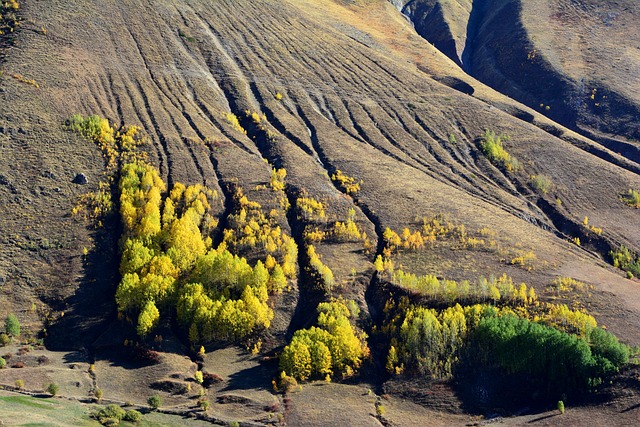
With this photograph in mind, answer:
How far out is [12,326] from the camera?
3415 inches

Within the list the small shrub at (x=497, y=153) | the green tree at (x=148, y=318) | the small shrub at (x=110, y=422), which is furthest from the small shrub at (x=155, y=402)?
the small shrub at (x=497, y=153)

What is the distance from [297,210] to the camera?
11431 centimetres

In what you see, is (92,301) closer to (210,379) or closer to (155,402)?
(210,379)

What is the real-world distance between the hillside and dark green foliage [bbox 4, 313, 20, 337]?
213cm

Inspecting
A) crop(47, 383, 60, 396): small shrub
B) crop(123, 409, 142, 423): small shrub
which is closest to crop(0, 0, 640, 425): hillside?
crop(47, 383, 60, 396): small shrub

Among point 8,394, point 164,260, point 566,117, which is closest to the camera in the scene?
point 8,394

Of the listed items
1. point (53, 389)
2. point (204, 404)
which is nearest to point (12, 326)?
point (53, 389)

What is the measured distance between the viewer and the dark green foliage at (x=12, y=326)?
86688 mm

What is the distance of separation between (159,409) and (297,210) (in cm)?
4727

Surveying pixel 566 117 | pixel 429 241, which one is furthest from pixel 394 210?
pixel 566 117

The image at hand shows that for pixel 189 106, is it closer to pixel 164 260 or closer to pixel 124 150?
pixel 124 150

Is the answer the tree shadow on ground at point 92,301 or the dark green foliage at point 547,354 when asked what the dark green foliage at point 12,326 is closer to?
the tree shadow on ground at point 92,301

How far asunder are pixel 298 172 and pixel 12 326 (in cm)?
→ 5843

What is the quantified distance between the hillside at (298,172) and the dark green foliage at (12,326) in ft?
6.99
